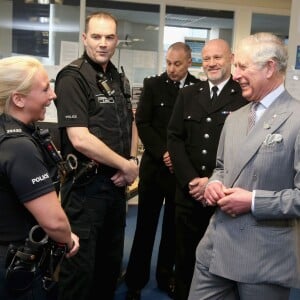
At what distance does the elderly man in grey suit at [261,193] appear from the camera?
5.32ft

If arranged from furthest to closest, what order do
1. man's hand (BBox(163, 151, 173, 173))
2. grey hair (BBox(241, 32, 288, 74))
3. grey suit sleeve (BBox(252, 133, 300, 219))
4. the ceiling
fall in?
the ceiling → man's hand (BBox(163, 151, 173, 173)) → grey hair (BBox(241, 32, 288, 74)) → grey suit sleeve (BBox(252, 133, 300, 219))

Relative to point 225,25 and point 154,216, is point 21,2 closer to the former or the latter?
point 225,25

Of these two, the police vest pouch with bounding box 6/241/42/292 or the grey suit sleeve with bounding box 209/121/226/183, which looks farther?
the grey suit sleeve with bounding box 209/121/226/183

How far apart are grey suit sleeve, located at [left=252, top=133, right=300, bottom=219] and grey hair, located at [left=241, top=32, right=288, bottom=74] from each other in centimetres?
31

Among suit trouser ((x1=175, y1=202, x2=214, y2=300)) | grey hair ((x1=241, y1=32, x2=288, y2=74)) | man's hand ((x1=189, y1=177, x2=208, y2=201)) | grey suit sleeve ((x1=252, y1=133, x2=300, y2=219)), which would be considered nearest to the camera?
grey suit sleeve ((x1=252, y1=133, x2=300, y2=219))

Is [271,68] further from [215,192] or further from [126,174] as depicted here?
[126,174]

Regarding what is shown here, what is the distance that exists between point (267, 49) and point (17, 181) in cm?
102

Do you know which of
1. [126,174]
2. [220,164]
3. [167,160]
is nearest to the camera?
[220,164]

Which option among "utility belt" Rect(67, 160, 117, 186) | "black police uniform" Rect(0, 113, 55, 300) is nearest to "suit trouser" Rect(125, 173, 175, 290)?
"utility belt" Rect(67, 160, 117, 186)

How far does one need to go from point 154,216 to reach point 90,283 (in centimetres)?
86

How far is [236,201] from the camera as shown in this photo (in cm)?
166

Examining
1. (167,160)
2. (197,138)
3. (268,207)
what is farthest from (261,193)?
(167,160)

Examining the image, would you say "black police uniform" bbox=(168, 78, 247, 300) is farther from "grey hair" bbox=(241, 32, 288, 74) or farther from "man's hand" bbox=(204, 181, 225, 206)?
"grey hair" bbox=(241, 32, 288, 74)

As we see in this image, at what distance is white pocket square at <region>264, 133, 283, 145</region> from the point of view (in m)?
1.62
